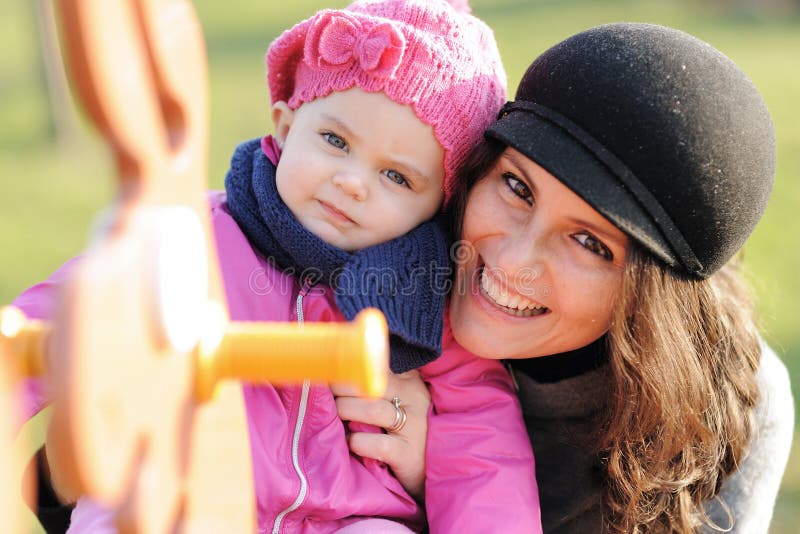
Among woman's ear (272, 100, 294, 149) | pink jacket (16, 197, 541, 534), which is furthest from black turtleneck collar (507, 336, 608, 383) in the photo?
woman's ear (272, 100, 294, 149)

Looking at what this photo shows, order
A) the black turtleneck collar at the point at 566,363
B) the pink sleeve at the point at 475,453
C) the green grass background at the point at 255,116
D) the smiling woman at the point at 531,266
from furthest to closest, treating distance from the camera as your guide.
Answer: the green grass background at the point at 255,116
the black turtleneck collar at the point at 566,363
the pink sleeve at the point at 475,453
the smiling woman at the point at 531,266

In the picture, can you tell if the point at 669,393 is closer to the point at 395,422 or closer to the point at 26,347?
the point at 395,422

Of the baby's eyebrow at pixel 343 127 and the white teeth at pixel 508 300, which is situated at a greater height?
the baby's eyebrow at pixel 343 127

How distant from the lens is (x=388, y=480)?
6.00ft

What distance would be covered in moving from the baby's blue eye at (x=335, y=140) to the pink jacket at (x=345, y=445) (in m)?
0.24

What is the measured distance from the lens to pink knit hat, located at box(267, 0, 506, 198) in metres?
1.73

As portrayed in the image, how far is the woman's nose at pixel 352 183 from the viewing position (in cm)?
172

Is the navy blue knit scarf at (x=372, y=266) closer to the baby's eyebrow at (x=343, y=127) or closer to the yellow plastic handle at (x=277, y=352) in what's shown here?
the baby's eyebrow at (x=343, y=127)

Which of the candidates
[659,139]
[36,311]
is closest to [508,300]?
[659,139]

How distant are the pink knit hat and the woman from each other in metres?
0.08

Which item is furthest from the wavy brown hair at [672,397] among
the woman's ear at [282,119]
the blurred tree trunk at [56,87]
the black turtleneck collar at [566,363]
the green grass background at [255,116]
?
the blurred tree trunk at [56,87]

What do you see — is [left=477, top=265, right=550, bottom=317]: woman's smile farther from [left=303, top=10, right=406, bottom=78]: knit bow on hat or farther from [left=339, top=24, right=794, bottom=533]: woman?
[left=303, top=10, right=406, bottom=78]: knit bow on hat

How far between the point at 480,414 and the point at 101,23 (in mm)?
1290

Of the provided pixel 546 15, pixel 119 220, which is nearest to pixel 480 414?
pixel 119 220
